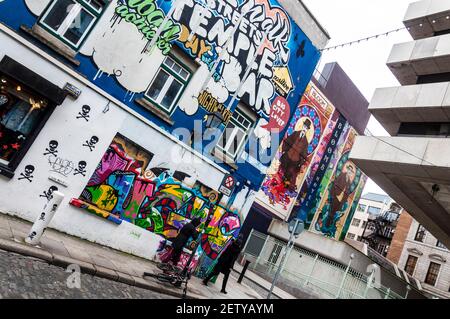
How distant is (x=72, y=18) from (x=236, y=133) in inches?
267

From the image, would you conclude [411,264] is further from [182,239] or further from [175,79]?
[175,79]

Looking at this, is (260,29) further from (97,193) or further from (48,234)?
(48,234)

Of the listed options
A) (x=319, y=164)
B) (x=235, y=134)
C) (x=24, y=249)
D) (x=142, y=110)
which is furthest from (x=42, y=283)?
(x=319, y=164)

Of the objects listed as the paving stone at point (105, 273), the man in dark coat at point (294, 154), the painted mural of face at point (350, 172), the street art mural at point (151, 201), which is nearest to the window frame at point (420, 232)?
the painted mural of face at point (350, 172)

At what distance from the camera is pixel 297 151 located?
25.9m

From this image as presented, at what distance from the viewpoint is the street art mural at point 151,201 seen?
9484mm

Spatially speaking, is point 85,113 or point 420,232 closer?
point 85,113

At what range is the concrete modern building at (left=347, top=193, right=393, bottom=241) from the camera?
239ft

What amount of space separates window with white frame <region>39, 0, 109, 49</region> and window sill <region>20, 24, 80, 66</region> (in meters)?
0.20

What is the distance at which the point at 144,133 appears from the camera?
33.0ft

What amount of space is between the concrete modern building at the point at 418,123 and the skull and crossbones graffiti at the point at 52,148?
551 inches

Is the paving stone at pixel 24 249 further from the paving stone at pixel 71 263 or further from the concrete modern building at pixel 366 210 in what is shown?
the concrete modern building at pixel 366 210

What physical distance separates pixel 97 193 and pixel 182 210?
115 inches

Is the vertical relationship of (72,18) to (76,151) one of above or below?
above
